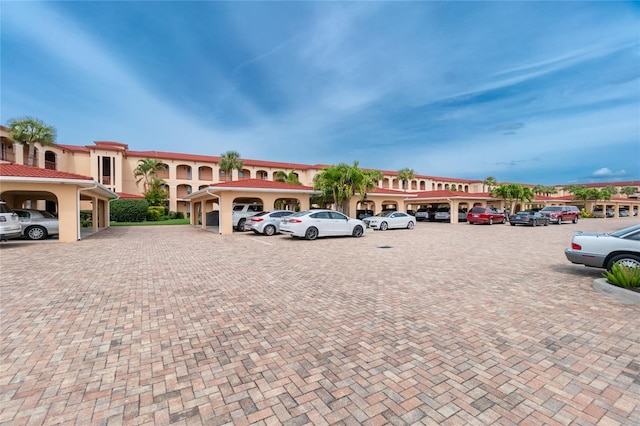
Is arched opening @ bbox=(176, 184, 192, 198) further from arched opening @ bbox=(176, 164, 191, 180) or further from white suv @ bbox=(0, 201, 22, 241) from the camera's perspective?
white suv @ bbox=(0, 201, 22, 241)

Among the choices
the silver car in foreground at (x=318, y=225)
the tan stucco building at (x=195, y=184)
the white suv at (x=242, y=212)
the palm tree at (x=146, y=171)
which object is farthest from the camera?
the palm tree at (x=146, y=171)

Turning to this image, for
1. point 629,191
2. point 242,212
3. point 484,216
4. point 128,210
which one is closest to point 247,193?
point 242,212

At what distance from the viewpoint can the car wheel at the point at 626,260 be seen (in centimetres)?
624

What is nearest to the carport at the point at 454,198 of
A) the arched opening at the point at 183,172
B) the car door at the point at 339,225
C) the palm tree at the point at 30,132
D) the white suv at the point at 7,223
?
the car door at the point at 339,225

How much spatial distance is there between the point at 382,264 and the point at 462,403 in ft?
20.0

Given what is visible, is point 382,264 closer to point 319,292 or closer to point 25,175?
point 319,292

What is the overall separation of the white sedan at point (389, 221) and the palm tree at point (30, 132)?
109 feet

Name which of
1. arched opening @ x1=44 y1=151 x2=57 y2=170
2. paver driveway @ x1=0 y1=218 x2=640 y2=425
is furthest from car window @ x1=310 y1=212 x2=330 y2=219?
arched opening @ x1=44 y1=151 x2=57 y2=170

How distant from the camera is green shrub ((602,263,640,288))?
5422 mm

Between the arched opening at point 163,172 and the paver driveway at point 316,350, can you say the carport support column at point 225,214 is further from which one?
the arched opening at point 163,172

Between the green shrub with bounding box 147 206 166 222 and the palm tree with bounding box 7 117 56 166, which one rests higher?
the palm tree with bounding box 7 117 56 166

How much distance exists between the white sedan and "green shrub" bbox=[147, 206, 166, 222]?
968 inches

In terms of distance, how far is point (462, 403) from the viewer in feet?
8.52

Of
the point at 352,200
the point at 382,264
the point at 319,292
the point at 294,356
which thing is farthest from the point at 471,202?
the point at 294,356
